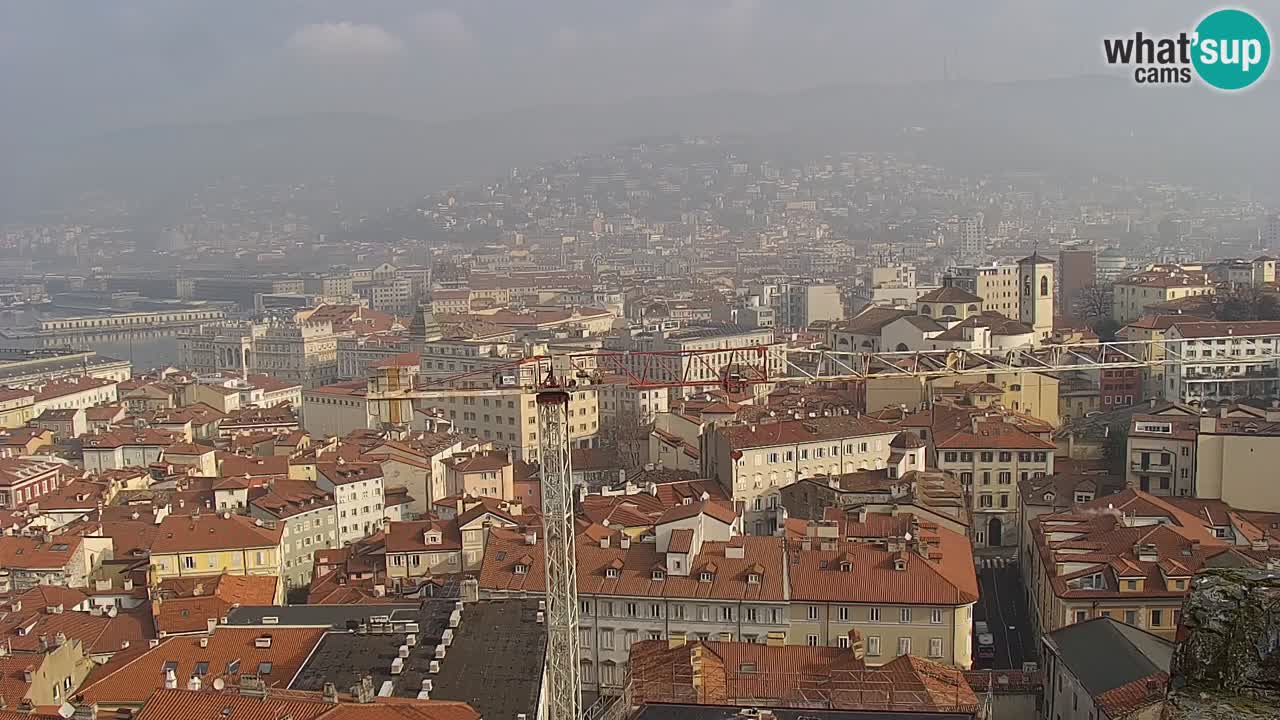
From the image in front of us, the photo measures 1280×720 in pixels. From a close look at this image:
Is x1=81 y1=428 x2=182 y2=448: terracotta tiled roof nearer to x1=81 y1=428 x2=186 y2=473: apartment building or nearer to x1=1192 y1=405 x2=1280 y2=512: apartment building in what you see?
x1=81 y1=428 x2=186 y2=473: apartment building

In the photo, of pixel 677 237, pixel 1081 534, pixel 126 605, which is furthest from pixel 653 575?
pixel 677 237

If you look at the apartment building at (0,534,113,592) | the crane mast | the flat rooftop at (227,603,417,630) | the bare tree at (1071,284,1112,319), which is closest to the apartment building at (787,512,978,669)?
the crane mast

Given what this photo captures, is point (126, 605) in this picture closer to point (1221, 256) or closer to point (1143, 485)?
point (1143, 485)

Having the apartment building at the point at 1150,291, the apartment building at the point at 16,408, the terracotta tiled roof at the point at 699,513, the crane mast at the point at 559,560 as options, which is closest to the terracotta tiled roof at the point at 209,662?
the crane mast at the point at 559,560

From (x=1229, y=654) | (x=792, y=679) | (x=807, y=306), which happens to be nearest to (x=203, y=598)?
(x=792, y=679)

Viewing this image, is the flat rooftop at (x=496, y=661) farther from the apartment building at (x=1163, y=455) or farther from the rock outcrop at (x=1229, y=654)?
the apartment building at (x=1163, y=455)

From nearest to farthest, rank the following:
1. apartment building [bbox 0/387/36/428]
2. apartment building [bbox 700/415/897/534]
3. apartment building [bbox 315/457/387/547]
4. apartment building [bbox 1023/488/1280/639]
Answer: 1. apartment building [bbox 1023/488/1280/639]
2. apartment building [bbox 700/415/897/534]
3. apartment building [bbox 315/457/387/547]
4. apartment building [bbox 0/387/36/428]
